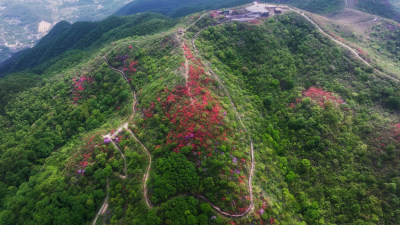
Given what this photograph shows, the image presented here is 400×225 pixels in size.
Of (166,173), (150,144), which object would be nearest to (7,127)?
(150,144)

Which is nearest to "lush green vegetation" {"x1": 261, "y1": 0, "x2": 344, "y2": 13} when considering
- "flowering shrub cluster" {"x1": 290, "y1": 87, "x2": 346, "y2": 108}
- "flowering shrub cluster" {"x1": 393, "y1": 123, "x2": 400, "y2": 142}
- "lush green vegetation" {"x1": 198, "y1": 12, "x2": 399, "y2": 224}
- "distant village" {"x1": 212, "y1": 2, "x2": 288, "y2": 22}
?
"distant village" {"x1": 212, "y1": 2, "x2": 288, "y2": 22}

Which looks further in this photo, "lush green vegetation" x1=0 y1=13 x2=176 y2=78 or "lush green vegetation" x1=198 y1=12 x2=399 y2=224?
"lush green vegetation" x1=0 y1=13 x2=176 y2=78

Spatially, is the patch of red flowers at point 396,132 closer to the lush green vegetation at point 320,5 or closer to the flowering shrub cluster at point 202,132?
the flowering shrub cluster at point 202,132

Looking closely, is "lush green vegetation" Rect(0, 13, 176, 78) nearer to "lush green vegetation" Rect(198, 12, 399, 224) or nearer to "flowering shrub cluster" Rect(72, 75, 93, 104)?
"flowering shrub cluster" Rect(72, 75, 93, 104)

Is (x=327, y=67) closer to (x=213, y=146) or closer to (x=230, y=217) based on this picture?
(x=213, y=146)

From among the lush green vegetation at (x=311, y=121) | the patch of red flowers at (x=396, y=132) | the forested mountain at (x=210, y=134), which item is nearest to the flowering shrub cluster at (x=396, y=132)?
the patch of red flowers at (x=396, y=132)

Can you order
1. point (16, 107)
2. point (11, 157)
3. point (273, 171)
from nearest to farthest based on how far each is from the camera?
point (273, 171), point (11, 157), point (16, 107)

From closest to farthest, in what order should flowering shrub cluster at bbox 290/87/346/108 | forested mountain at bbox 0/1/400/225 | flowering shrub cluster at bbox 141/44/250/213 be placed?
1. flowering shrub cluster at bbox 141/44/250/213
2. forested mountain at bbox 0/1/400/225
3. flowering shrub cluster at bbox 290/87/346/108

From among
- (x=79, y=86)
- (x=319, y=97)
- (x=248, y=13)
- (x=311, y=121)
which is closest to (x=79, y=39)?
(x=79, y=86)
